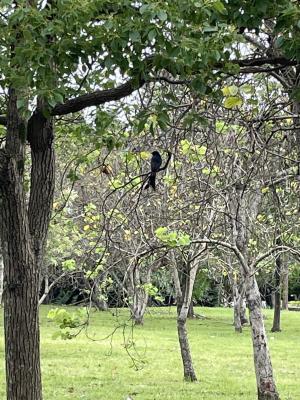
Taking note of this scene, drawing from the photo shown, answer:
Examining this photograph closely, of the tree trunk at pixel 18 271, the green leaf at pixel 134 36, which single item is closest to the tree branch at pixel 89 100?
the tree trunk at pixel 18 271

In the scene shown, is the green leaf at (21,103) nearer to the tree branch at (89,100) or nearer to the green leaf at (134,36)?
the green leaf at (134,36)

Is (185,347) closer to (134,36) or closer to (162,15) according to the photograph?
(134,36)

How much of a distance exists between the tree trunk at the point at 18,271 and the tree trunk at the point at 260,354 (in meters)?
4.26

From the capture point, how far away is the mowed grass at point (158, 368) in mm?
10766

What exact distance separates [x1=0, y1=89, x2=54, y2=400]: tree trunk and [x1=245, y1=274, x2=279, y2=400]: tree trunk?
4258 mm

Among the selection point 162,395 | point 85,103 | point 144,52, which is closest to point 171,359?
point 162,395

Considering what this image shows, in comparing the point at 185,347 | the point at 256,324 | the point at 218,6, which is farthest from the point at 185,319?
the point at 218,6

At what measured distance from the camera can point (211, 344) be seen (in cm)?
2011

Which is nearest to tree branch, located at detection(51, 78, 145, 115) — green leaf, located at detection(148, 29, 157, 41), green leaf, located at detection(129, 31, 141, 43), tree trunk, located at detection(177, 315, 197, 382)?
green leaf, located at detection(129, 31, 141, 43)

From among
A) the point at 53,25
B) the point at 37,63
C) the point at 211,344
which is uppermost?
the point at 53,25

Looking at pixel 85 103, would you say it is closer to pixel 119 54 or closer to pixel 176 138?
pixel 176 138

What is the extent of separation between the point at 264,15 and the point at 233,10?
153 millimetres

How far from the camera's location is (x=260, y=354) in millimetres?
8734

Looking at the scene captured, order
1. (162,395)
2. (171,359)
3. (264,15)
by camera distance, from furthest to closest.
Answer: (171,359) < (162,395) < (264,15)
